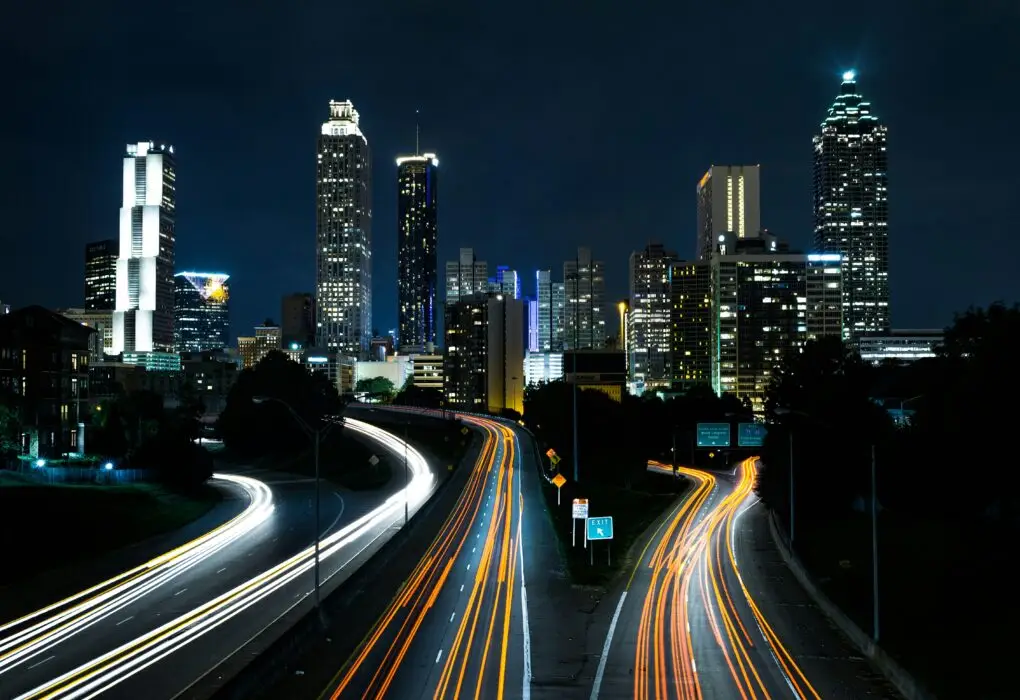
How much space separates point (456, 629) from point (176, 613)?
39.3 feet

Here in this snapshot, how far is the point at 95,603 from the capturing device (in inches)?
1537

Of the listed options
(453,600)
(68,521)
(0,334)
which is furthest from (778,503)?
(0,334)

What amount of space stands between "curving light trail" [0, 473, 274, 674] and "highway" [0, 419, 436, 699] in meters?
0.04

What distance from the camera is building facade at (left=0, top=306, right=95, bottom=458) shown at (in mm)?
85656

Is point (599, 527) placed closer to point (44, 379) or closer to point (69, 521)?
point (69, 521)

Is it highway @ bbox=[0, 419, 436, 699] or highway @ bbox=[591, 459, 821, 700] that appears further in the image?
highway @ bbox=[0, 419, 436, 699]

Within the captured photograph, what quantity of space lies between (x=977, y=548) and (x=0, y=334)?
273ft

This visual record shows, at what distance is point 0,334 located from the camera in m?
86.0

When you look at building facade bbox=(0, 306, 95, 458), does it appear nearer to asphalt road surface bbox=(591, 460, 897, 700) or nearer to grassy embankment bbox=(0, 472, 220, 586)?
grassy embankment bbox=(0, 472, 220, 586)

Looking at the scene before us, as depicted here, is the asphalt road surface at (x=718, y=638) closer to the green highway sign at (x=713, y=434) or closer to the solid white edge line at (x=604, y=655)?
the solid white edge line at (x=604, y=655)

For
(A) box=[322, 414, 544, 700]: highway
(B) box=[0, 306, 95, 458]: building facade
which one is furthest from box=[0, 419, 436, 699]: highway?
(B) box=[0, 306, 95, 458]: building facade

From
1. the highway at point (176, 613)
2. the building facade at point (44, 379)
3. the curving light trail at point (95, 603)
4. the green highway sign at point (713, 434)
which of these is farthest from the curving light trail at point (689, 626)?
the building facade at point (44, 379)

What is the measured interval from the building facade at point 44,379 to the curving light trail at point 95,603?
111 ft

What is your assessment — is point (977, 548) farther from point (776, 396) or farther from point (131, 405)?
point (131, 405)
